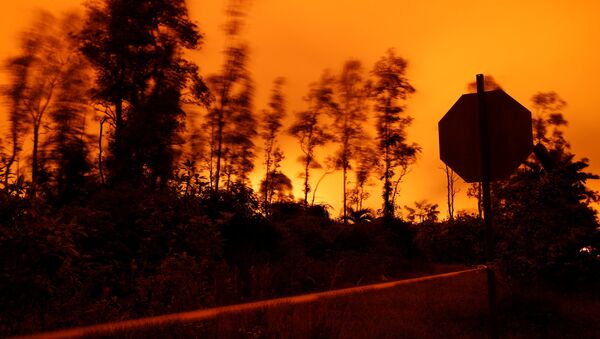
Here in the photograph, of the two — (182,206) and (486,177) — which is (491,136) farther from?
(182,206)

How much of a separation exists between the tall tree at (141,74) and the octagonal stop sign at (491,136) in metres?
17.0

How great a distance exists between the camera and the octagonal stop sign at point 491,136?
5.79 meters

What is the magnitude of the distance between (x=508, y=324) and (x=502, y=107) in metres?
4.75

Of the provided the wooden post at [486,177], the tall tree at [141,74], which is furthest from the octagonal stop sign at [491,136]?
the tall tree at [141,74]

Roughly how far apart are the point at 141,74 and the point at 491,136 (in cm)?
2017

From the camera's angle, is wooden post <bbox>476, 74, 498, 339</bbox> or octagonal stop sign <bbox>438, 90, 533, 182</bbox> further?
octagonal stop sign <bbox>438, 90, 533, 182</bbox>

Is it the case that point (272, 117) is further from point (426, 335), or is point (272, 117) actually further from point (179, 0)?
point (426, 335)

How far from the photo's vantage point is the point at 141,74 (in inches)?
918

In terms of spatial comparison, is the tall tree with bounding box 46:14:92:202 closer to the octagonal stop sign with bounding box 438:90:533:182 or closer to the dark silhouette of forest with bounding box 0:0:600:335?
the dark silhouette of forest with bounding box 0:0:600:335

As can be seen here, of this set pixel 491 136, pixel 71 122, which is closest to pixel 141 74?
pixel 71 122

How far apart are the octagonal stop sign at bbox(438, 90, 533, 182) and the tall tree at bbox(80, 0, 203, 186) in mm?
17045

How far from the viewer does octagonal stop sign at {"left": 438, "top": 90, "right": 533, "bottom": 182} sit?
19.0 ft

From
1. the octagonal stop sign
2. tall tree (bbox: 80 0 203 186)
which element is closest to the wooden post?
the octagonal stop sign

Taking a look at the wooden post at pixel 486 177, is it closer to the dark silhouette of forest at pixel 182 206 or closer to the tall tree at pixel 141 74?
the dark silhouette of forest at pixel 182 206
